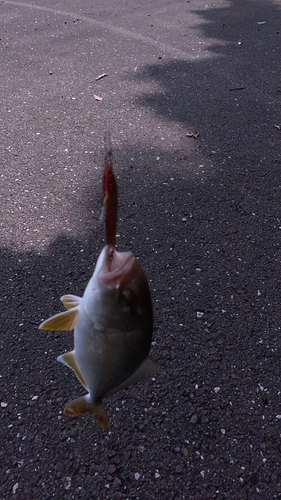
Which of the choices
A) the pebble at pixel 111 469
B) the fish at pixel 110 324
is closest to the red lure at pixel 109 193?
the fish at pixel 110 324

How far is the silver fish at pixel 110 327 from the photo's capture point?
838mm

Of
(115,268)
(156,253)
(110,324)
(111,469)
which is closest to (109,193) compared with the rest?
(115,268)

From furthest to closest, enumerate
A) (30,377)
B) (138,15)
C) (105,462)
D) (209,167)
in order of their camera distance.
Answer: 1. (138,15)
2. (209,167)
3. (30,377)
4. (105,462)

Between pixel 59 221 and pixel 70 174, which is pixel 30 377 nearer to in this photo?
pixel 59 221

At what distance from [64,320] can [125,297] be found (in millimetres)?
235

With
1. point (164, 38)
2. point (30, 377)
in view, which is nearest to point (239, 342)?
point (30, 377)

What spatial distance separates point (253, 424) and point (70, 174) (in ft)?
8.67

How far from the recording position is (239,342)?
2531 mm

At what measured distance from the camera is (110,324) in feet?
2.95

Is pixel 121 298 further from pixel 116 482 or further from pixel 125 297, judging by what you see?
pixel 116 482

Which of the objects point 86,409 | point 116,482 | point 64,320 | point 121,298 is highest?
point 121,298

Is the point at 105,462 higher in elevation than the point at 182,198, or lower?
lower

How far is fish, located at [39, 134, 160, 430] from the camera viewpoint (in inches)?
32.7

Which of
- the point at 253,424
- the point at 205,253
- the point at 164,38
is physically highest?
the point at 164,38
